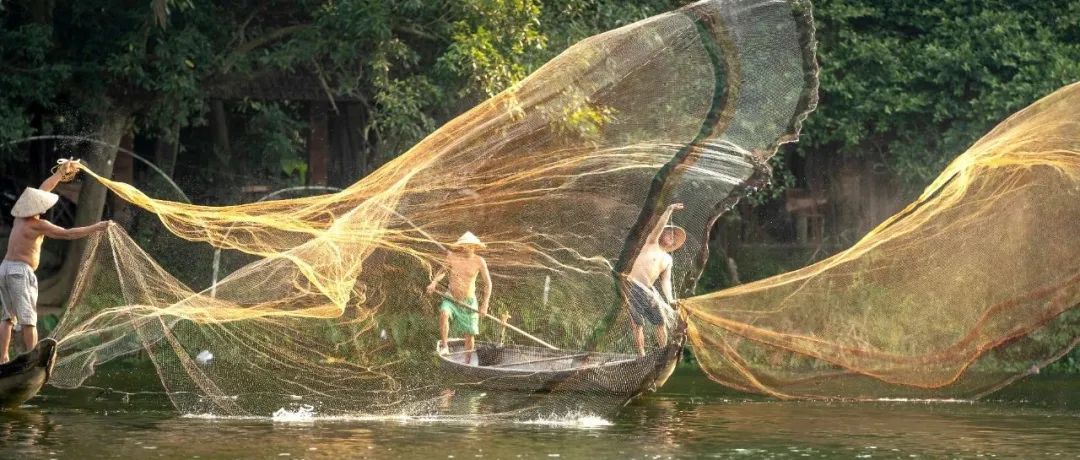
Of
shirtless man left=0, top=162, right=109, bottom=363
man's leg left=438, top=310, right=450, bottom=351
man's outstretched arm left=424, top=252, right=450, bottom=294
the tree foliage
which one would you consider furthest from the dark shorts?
the tree foliage

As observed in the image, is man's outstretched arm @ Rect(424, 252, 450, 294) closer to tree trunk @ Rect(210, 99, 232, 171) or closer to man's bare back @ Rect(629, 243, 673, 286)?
man's bare back @ Rect(629, 243, 673, 286)

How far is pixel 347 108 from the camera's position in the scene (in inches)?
974

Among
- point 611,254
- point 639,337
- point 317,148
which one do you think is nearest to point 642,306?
point 639,337

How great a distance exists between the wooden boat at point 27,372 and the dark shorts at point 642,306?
14.8 ft

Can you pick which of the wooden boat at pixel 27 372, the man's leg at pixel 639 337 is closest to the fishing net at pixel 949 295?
the man's leg at pixel 639 337

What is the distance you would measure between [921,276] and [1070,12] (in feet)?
34.4

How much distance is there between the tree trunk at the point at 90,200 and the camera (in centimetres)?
2066

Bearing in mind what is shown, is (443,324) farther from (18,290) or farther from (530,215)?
(18,290)

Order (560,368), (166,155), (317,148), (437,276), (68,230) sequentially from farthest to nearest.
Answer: (317,148) → (166,155) → (560,368) → (68,230) → (437,276)

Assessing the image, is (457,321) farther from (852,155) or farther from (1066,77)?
(852,155)

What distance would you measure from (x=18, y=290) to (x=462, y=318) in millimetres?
3596

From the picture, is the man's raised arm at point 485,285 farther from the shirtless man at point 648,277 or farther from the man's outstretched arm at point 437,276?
the shirtless man at point 648,277

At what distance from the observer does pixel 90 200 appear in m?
21.3

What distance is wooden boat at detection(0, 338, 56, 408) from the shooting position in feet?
43.3
